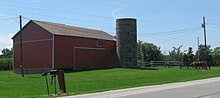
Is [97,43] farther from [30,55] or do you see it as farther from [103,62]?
[30,55]

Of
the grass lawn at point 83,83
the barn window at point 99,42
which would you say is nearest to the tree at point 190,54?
the barn window at point 99,42

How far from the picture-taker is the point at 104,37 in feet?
202

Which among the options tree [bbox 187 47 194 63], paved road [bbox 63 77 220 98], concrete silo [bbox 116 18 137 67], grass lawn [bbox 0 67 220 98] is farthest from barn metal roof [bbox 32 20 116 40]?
tree [bbox 187 47 194 63]

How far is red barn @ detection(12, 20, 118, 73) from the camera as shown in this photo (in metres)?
50.8

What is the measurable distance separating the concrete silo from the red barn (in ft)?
10.00

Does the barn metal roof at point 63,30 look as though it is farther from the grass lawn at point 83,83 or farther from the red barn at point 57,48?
the grass lawn at point 83,83

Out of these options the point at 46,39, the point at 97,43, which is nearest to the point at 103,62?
the point at 97,43

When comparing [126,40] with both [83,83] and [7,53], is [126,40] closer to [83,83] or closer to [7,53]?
[83,83]

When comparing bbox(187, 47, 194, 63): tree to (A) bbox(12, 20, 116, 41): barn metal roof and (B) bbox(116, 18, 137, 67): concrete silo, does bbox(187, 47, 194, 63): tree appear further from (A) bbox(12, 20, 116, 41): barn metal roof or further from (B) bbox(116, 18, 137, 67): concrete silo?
(A) bbox(12, 20, 116, 41): barn metal roof

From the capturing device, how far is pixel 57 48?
50.6 meters

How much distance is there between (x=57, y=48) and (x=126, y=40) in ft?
46.2

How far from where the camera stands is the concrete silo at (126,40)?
60.6 m

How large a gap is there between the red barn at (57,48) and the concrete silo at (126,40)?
10.00 feet

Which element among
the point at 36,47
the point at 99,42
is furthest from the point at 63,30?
the point at 99,42
